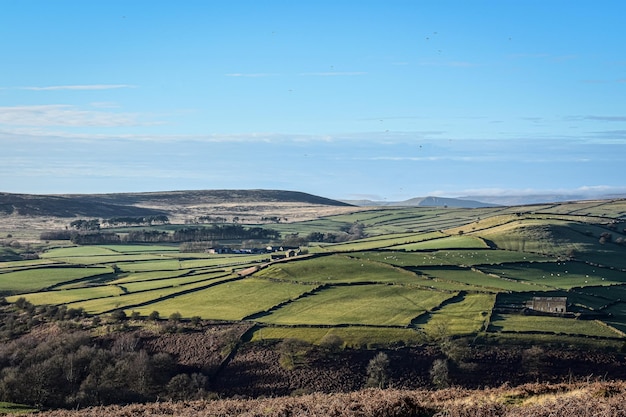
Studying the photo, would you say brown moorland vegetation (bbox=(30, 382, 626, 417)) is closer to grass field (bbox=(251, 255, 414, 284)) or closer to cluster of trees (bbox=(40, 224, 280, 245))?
grass field (bbox=(251, 255, 414, 284))

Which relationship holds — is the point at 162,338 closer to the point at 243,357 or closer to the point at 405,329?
the point at 243,357

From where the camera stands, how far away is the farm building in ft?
266

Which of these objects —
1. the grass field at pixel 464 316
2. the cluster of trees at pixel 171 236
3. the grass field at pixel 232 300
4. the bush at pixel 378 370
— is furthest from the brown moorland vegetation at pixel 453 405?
the cluster of trees at pixel 171 236

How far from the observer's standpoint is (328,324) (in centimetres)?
7412

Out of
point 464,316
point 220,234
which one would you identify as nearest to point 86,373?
point 464,316

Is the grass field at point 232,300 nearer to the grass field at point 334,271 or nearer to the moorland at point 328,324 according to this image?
the moorland at point 328,324

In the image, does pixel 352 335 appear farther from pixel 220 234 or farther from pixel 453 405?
pixel 220 234

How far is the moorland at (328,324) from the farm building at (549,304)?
25 centimetres

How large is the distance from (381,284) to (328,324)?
20.1 meters

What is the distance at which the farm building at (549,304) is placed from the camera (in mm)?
80938

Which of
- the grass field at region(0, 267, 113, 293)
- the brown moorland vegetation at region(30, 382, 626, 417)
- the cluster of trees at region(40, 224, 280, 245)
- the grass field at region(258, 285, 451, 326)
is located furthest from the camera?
the cluster of trees at region(40, 224, 280, 245)

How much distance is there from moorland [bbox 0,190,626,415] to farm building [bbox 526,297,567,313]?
253mm

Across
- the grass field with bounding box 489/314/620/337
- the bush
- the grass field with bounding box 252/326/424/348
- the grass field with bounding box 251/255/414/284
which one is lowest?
the bush

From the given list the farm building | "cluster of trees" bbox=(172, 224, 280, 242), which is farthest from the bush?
"cluster of trees" bbox=(172, 224, 280, 242)
